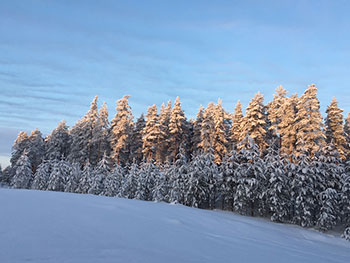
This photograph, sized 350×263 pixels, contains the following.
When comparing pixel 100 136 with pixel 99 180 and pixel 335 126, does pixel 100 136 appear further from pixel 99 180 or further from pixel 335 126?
pixel 335 126

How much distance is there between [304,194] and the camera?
25.9m

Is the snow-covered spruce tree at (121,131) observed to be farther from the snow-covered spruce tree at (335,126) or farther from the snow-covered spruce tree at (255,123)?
the snow-covered spruce tree at (335,126)

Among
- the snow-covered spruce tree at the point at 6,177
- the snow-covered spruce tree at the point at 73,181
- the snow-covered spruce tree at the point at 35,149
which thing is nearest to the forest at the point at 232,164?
the snow-covered spruce tree at the point at 73,181

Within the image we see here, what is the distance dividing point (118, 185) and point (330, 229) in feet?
80.2

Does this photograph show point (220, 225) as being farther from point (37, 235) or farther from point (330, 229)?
point (330, 229)

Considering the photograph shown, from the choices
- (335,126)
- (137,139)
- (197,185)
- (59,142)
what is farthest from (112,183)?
(335,126)

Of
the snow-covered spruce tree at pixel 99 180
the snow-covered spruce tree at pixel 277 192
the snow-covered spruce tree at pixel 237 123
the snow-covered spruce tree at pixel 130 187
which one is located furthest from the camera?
the snow-covered spruce tree at pixel 237 123

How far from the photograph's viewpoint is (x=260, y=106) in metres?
40.2

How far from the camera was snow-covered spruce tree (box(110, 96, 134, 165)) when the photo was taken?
45531mm

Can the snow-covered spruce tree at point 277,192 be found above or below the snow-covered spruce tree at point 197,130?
below

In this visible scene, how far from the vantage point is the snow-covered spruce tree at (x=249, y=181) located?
26.9m

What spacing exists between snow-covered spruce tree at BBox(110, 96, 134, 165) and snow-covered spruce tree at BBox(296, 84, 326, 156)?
92.1 ft

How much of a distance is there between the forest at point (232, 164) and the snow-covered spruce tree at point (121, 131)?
7.3 inches

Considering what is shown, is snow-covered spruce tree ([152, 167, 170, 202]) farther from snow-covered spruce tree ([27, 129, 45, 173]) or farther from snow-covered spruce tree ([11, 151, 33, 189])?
snow-covered spruce tree ([27, 129, 45, 173])
